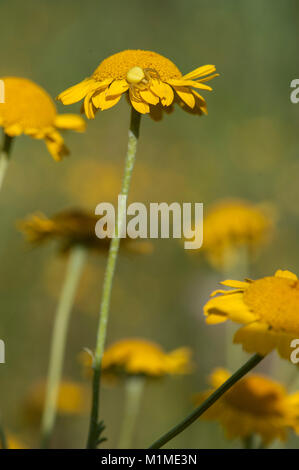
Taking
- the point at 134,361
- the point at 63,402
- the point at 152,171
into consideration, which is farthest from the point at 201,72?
the point at 152,171

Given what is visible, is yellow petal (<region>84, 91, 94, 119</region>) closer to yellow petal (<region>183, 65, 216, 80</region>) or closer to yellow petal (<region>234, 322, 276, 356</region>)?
yellow petal (<region>183, 65, 216, 80</region>)

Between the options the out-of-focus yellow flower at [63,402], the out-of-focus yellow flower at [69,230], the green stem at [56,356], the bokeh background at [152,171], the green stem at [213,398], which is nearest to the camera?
the green stem at [213,398]

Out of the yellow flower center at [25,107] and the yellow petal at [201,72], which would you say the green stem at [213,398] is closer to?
the yellow petal at [201,72]

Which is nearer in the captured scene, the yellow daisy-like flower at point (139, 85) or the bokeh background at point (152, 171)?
the yellow daisy-like flower at point (139, 85)

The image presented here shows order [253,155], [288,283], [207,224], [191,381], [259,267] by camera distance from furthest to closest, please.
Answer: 1. [253,155]
2. [259,267]
3. [191,381]
4. [207,224]
5. [288,283]

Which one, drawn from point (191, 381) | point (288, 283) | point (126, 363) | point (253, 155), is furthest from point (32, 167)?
point (288, 283)

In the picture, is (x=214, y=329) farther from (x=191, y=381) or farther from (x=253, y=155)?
(x=253, y=155)

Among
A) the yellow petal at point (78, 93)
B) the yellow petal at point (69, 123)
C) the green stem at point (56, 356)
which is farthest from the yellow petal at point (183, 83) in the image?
the green stem at point (56, 356)
